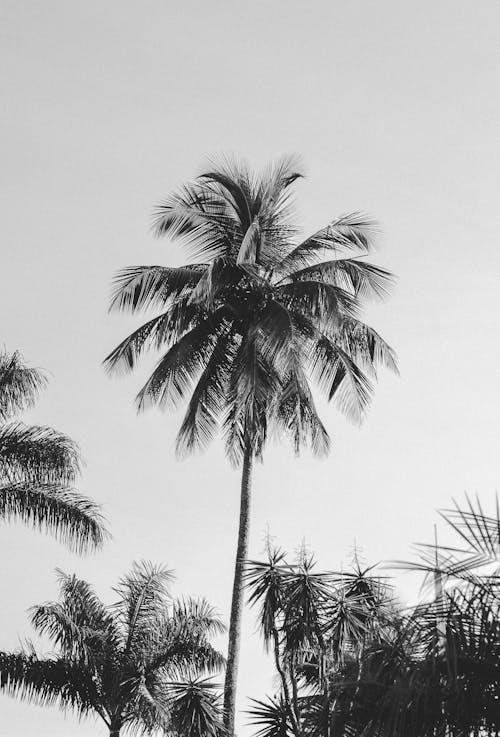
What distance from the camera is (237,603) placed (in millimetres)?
20469

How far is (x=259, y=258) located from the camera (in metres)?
22.5

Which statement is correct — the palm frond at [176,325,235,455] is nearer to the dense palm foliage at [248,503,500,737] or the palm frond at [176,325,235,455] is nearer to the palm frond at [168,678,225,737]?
the palm frond at [168,678,225,737]

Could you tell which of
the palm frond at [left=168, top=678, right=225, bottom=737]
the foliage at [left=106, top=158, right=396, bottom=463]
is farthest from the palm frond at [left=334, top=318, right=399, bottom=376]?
the palm frond at [left=168, top=678, right=225, bottom=737]

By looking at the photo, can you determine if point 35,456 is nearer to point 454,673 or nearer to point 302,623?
point 302,623

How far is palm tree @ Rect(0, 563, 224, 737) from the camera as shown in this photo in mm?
22155

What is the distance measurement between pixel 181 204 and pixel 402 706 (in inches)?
606

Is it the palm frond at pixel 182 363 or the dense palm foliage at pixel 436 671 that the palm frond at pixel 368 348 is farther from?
the dense palm foliage at pixel 436 671

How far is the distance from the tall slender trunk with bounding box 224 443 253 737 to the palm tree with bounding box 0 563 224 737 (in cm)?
179

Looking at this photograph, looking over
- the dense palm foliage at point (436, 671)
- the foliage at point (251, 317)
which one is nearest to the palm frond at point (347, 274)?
the foliage at point (251, 317)

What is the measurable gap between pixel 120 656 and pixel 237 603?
175 inches

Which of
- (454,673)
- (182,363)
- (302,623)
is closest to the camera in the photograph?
(454,673)

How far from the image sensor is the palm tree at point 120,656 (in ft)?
72.7

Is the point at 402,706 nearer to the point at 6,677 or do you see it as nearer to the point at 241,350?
the point at 241,350

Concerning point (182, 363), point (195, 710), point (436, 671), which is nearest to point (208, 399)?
point (182, 363)
